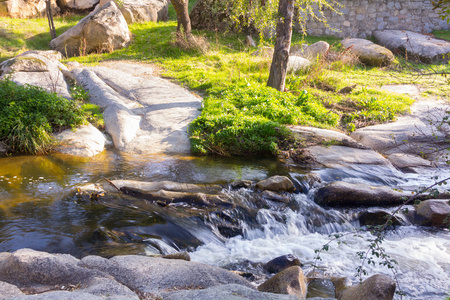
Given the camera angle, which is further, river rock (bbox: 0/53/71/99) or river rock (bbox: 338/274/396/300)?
river rock (bbox: 0/53/71/99)

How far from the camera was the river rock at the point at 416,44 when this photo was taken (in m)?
17.0

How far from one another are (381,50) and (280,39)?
779 cm

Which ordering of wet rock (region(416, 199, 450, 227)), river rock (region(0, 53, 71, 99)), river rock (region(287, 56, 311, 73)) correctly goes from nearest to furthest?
wet rock (region(416, 199, 450, 227)) < river rock (region(0, 53, 71, 99)) < river rock (region(287, 56, 311, 73))

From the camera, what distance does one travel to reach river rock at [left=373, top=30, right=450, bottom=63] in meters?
17.0

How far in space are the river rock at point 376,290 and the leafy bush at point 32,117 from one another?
6.88m

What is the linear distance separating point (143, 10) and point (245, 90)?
10458 millimetres

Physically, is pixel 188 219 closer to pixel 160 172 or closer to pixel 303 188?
pixel 160 172

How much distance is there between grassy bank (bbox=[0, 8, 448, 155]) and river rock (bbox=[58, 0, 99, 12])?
1.86 m

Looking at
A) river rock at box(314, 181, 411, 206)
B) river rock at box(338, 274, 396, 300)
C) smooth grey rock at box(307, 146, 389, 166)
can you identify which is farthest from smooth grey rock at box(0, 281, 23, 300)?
smooth grey rock at box(307, 146, 389, 166)

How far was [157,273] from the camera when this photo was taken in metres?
3.58

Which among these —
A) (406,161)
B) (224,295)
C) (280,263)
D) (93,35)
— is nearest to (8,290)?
(224,295)

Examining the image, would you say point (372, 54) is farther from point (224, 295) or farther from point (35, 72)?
point (224, 295)

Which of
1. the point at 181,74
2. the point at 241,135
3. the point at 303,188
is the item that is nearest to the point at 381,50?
the point at 181,74

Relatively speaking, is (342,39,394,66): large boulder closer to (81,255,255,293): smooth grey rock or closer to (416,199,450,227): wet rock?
(416,199,450,227): wet rock
